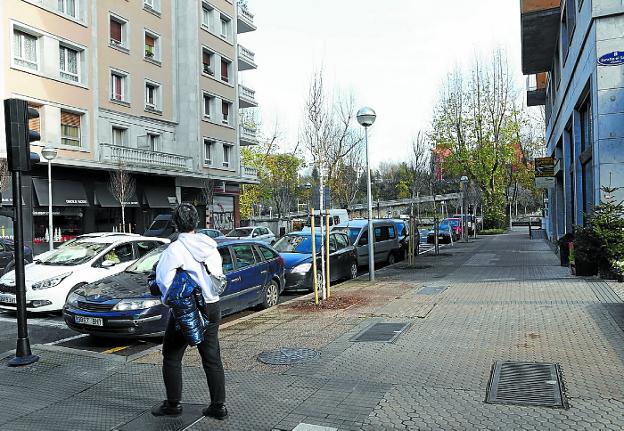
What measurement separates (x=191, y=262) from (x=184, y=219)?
382 mm

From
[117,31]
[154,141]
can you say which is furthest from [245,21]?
[154,141]

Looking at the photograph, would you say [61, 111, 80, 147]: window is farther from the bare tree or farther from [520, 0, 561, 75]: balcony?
[520, 0, 561, 75]: balcony

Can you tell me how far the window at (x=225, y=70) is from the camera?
3669cm

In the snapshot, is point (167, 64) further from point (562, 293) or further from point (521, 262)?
point (562, 293)

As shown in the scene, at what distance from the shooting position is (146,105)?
30.1 meters

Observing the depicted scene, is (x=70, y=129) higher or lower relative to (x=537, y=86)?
lower

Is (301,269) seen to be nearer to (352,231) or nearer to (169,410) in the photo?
(352,231)

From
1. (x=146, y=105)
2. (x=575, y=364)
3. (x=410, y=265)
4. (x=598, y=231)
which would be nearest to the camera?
(x=575, y=364)

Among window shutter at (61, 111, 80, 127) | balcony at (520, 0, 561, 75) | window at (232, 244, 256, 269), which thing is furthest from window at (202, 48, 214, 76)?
window at (232, 244, 256, 269)

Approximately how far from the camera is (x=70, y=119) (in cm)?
2495

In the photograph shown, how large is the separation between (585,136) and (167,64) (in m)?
23.8

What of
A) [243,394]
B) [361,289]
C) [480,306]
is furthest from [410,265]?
[243,394]

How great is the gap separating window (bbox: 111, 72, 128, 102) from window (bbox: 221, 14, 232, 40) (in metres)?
10.3

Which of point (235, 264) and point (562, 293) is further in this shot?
point (562, 293)
